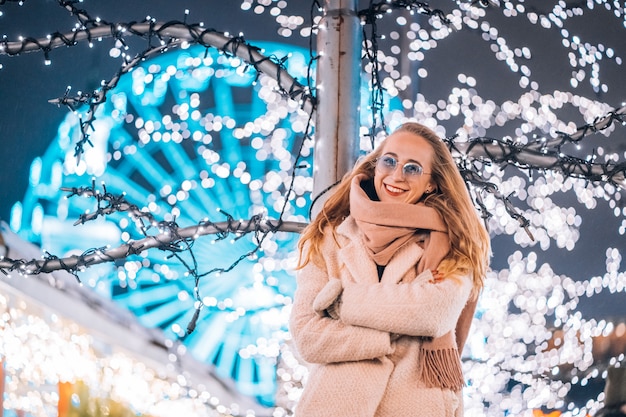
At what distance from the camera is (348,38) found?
2.08 meters

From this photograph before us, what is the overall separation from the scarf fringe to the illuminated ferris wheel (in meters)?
1.30

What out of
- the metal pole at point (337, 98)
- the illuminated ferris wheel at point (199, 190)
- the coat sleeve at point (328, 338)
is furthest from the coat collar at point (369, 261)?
the illuminated ferris wheel at point (199, 190)

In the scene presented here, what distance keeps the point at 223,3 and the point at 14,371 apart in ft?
6.48

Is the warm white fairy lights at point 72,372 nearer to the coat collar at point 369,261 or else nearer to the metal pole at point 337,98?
the metal pole at point 337,98

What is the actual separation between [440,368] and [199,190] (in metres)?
1.71

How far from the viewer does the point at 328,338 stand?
1560 millimetres

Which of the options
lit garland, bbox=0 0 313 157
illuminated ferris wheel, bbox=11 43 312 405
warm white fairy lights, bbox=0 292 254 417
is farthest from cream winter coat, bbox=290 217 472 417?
warm white fairy lights, bbox=0 292 254 417

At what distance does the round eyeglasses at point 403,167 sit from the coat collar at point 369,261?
0.59 feet

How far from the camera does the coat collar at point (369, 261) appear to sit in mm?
1629

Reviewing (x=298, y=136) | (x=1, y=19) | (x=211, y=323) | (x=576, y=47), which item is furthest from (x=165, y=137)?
(x=576, y=47)

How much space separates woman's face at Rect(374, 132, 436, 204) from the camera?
1.73 meters

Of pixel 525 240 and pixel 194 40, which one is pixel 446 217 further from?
pixel 525 240

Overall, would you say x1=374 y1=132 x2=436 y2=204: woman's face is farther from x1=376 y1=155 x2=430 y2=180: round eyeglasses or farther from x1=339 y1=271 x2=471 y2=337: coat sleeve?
x1=339 y1=271 x2=471 y2=337: coat sleeve

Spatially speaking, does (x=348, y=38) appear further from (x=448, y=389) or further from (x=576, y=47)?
(x=576, y=47)
